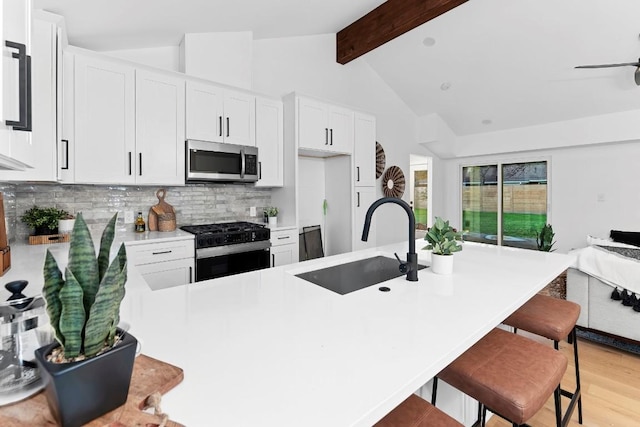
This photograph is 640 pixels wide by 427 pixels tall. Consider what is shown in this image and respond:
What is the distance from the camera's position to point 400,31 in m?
3.58

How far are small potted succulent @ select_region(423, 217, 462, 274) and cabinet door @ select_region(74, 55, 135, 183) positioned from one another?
247 cm

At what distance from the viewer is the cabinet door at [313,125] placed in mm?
3525

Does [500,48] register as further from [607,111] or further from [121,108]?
[121,108]

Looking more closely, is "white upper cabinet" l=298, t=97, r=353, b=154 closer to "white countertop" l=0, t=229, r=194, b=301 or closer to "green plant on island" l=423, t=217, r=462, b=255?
"white countertop" l=0, t=229, r=194, b=301

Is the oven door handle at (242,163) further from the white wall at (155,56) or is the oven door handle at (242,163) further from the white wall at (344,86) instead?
the white wall at (155,56)

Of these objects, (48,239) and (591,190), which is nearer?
(48,239)

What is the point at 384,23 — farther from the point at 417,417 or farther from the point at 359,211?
the point at 417,417

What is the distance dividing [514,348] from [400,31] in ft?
11.5

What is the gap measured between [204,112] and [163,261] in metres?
1.45

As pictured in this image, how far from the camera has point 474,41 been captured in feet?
13.3

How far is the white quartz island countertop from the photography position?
0.63 meters

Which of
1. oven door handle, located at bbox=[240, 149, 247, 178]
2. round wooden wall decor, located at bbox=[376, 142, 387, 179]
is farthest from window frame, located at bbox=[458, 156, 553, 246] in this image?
oven door handle, located at bbox=[240, 149, 247, 178]

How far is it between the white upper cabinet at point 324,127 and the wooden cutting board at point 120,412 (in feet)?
10.1

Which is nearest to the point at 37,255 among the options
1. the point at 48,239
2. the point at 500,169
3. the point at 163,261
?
the point at 48,239
